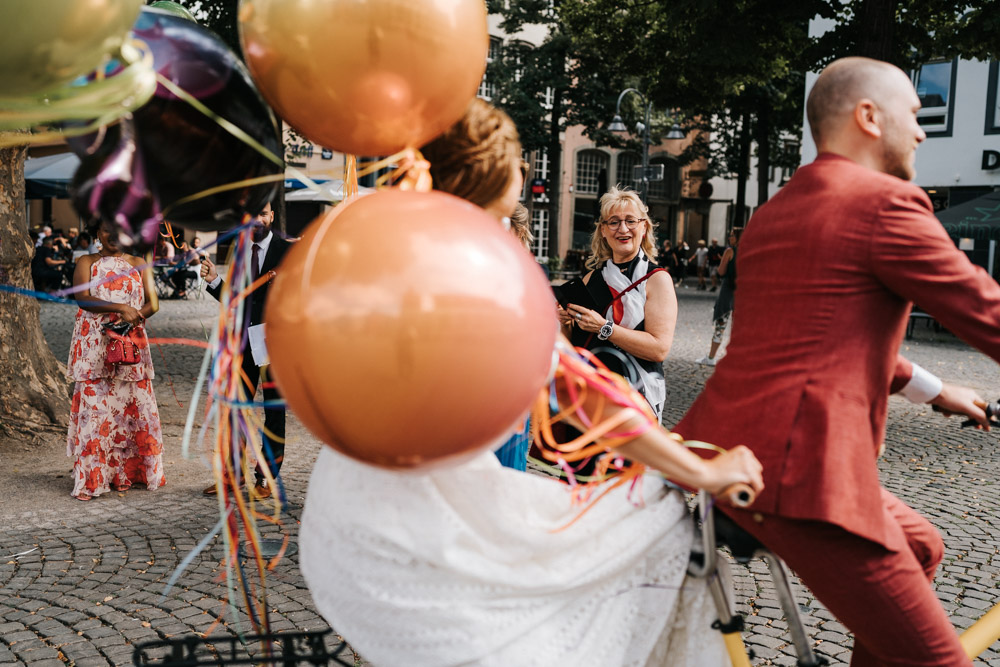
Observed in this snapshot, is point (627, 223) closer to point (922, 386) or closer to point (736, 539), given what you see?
point (922, 386)

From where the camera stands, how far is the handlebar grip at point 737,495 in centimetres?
179

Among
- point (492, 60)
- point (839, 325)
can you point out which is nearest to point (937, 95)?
point (492, 60)

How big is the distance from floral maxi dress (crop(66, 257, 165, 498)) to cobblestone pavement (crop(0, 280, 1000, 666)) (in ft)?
0.59

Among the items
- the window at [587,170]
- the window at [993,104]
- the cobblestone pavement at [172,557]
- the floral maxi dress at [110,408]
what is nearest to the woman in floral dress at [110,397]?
the floral maxi dress at [110,408]

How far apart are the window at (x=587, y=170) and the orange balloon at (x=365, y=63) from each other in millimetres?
41527

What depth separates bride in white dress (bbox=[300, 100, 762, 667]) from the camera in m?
1.75

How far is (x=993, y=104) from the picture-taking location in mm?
18406

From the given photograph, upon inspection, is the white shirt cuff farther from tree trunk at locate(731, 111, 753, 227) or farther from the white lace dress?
tree trunk at locate(731, 111, 753, 227)

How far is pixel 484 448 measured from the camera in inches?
60.3

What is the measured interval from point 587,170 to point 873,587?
42210 mm

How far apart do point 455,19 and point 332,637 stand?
283 cm

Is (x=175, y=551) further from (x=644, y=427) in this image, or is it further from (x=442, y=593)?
(x=644, y=427)

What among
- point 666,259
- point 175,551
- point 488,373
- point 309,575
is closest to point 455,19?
point 488,373

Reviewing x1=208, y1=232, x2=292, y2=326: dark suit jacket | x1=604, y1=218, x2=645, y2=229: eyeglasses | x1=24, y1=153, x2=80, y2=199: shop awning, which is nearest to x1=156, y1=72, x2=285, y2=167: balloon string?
x1=604, y1=218, x2=645, y2=229: eyeglasses
